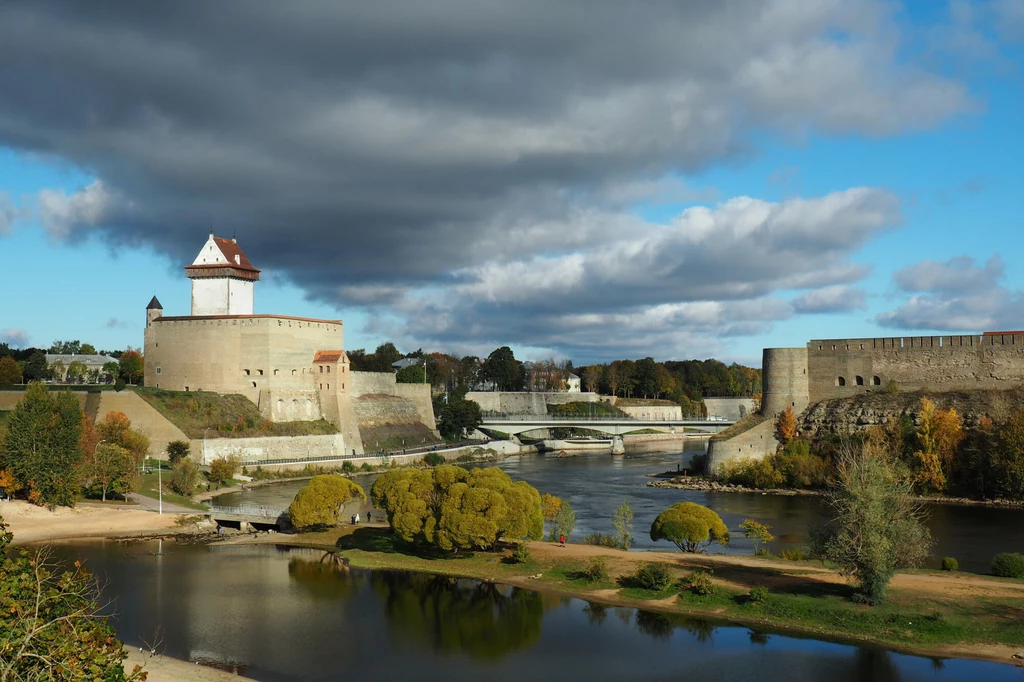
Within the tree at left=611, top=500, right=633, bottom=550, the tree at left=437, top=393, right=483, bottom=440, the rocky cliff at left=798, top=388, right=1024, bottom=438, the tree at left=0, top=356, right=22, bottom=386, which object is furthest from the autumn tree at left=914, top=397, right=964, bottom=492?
the tree at left=0, top=356, right=22, bottom=386

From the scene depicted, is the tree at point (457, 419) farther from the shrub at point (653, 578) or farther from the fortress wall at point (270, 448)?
the shrub at point (653, 578)

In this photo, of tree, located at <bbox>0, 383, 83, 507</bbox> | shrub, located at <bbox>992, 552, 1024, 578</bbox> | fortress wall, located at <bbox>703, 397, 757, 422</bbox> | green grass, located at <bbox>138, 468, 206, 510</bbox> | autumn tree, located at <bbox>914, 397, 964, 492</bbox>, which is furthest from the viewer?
fortress wall, located at <bbox>703, 397, 757, 422</bbox>

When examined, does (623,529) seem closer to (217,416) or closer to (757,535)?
(757,535)

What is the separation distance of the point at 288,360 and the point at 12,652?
51347 mm

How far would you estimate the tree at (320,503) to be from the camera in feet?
100

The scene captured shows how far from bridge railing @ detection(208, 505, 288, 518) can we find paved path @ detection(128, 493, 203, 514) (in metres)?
0.89

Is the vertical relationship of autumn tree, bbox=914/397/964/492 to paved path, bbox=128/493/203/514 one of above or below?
above

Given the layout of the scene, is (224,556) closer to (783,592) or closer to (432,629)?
(432,629)

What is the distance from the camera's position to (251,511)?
34.1 meters

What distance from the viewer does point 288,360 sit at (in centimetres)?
5909

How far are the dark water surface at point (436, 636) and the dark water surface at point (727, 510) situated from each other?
833 centimetres

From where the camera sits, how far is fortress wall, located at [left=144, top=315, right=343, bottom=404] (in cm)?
5797

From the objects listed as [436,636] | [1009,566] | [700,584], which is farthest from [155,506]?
[1009,566]

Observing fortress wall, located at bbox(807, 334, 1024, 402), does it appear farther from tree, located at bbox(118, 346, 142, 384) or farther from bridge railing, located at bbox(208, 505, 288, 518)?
tree, located at bbox(118, 346, 142, 384)
